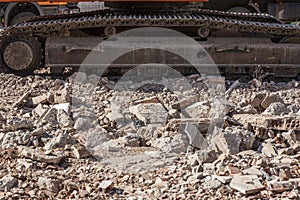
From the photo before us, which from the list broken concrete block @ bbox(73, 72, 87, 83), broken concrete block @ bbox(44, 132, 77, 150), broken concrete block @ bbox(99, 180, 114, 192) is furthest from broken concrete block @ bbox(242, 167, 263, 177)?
broken concrete block @ bbox(73, 72, 87, 83)

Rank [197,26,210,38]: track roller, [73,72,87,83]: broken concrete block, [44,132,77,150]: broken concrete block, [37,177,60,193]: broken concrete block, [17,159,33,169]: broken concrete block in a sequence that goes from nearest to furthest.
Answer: [37,177,60,193]: broken concrete block → [17,159,33,169]: broken concrete block → [44,132,77,150]: broken concrete block → [73,72,87,83]: broken concrete block → [197,26,210,38]: track roller

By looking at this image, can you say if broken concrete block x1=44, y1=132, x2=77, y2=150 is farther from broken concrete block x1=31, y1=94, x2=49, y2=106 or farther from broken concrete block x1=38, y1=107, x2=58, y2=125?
broken concrete block x1=31, y1=94, x2=49, y2=106

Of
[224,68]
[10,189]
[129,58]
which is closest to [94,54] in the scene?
Result: [129,58]

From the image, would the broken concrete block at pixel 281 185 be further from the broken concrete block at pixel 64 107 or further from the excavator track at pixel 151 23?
the excavator track at pixel 151 23

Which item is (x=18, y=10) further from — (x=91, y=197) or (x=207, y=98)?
(x=91, y=197)

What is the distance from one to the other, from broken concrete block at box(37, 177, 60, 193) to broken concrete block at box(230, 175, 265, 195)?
1517 mm

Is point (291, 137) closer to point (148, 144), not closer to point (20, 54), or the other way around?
point (148, 144)

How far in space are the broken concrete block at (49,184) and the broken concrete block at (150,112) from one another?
2.08 metres

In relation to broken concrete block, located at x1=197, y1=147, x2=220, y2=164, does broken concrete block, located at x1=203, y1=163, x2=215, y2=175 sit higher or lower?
lower

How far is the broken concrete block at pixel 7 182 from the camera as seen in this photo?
200 inches

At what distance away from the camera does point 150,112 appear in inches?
283

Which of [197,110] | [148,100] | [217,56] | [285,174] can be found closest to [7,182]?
[285,174]

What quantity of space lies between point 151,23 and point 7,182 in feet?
16.8

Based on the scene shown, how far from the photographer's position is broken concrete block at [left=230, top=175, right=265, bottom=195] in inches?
194
